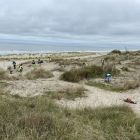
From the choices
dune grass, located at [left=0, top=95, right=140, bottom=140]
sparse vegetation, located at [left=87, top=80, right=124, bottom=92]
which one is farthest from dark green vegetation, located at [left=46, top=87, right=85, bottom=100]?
dune grass, located at [left=0, top=95, right=140, bottom=140]

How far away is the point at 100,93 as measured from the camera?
13.5 metres

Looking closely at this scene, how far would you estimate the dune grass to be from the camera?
6148 mm

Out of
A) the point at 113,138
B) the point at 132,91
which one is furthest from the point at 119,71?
the point at 113,138

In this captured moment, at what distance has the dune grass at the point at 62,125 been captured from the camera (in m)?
6.15

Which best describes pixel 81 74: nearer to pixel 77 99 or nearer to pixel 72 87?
pixel 72 87

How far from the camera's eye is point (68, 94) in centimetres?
1243

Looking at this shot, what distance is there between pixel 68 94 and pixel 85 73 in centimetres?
493

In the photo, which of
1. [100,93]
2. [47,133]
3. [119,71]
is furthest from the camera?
[119,71]

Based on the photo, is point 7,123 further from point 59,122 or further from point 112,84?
point 112,84

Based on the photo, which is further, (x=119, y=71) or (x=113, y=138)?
(x=119, y=71)

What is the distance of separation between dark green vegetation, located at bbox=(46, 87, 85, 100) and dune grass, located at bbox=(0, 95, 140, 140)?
318cm

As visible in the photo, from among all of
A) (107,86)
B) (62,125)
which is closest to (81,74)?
(107,86)

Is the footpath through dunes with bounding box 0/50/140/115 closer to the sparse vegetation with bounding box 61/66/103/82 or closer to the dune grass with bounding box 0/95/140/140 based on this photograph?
the sparse vegetation with bounding box 61/66/103/82

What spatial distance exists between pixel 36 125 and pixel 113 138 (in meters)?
1.54
